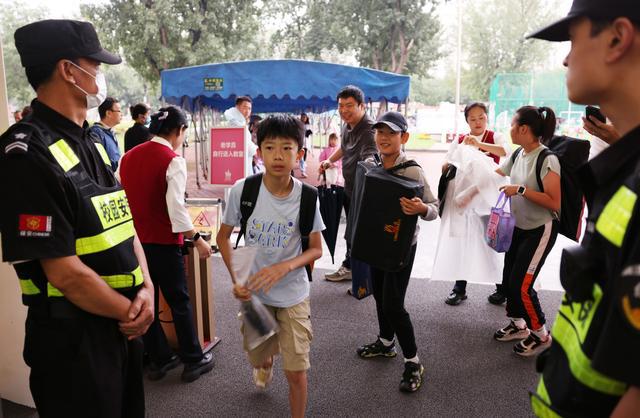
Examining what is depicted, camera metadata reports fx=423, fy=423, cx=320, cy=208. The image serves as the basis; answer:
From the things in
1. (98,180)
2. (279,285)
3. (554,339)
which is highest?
(98,180)

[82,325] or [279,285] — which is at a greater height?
[82,325]

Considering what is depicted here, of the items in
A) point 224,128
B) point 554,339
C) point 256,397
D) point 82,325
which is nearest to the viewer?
point 554,339

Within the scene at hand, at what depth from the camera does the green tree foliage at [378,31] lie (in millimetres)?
17125

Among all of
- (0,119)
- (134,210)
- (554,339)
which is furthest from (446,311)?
(0,119)

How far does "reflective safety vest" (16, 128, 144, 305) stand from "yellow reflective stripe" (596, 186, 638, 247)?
4.71 feet

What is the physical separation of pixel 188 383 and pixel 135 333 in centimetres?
146

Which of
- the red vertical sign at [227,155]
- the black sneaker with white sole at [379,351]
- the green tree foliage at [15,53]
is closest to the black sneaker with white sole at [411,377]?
the black sneaker with white sole at [379,351]

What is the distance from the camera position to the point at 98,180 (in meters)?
1.56

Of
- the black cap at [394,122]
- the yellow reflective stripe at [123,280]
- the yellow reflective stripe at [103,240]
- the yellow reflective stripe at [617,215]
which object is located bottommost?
the yellow reflective stripe at [123,280]

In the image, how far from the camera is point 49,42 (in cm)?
142

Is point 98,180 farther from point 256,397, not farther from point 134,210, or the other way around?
point 256,397

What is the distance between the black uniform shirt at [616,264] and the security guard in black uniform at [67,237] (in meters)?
1.39

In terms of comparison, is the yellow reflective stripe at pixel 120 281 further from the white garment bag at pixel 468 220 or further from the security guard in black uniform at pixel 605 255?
the white garment bag at pixel 468 220

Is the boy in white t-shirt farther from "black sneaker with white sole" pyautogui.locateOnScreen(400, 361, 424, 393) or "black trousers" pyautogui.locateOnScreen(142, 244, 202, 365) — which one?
"black sneaker with white sole" pyautogui.locateOnScreen(400, 361, 424, 393)
